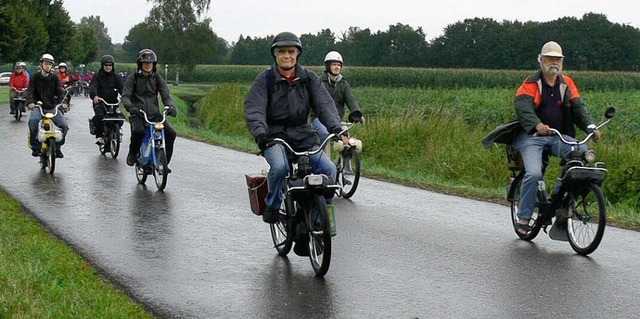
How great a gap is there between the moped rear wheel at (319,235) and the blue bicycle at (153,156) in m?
5.76

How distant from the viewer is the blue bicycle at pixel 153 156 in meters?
13.1

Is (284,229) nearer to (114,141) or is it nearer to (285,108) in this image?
(285,108)

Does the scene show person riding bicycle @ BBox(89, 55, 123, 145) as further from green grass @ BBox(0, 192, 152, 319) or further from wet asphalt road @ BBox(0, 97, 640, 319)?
green grass @ BBox(0, 192, 152, 319)

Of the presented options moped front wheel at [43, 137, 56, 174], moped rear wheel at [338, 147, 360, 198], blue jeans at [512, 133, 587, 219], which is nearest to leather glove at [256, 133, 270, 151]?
blue jeans at [512, 133, 587, 219]

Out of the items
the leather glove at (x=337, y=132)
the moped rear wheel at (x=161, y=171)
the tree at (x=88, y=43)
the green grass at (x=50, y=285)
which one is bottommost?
the tree at (x=88, y=43)

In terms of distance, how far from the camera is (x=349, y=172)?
42.7 feet

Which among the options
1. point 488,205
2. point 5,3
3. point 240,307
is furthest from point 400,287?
point 5,3

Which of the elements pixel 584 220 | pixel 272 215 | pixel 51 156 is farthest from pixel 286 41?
pixel 51 156

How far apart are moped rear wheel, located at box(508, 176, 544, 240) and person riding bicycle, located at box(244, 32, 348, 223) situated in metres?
2.52

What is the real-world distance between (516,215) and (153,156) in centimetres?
576

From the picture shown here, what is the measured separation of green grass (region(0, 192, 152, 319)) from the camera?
6148 millimetres

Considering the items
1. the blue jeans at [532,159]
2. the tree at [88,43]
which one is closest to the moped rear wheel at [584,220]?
the blue jeans at [532,159]

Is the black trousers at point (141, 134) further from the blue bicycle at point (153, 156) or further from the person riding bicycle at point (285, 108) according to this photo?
the person riding bicycle at point (285, 108)

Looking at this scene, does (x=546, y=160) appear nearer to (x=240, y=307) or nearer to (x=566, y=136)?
(x=566, y=136)
